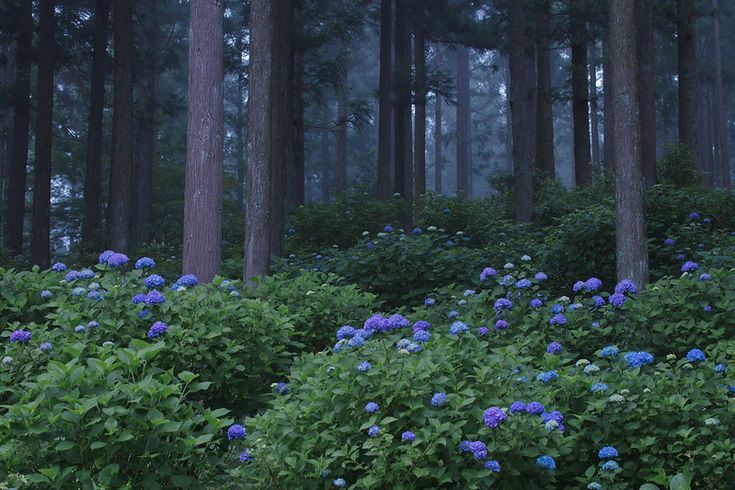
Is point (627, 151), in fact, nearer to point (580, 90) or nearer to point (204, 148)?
point (204, 148)

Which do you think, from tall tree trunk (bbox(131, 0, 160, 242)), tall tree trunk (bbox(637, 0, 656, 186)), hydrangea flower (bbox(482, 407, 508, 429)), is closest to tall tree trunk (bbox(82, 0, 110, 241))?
tall tree trunk (bbox(131, 0, 160, 242))

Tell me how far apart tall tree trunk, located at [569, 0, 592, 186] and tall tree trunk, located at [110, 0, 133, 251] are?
9485 mm

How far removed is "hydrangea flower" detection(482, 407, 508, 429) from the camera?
4242 millimetres

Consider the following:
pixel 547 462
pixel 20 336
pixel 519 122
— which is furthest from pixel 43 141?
pixel 547 462

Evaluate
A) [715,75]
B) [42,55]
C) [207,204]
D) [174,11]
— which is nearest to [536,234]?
[207,204]

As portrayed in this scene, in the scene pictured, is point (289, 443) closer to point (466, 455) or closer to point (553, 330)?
point (466, 455)

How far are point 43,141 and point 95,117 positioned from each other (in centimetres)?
273

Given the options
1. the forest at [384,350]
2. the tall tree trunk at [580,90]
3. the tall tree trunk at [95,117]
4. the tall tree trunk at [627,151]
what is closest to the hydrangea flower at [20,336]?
the forest at [384,350]

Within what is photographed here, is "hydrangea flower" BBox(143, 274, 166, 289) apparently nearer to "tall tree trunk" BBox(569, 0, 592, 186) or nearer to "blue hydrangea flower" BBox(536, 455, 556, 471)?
"blue hydrangea flower" BBox(536, 455, 556, 471)

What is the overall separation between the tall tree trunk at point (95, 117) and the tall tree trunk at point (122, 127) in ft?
16.2

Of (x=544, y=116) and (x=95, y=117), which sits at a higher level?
(x=95, y=117)

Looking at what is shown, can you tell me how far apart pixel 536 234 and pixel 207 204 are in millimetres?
5477

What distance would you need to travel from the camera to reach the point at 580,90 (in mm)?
18766

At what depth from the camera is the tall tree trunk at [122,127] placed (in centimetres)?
1730
